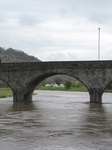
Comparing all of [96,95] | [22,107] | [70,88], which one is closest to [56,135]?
[22,107]

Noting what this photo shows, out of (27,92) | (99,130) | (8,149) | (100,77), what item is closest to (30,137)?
(8,149)

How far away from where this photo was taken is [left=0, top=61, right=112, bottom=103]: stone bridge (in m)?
34.8

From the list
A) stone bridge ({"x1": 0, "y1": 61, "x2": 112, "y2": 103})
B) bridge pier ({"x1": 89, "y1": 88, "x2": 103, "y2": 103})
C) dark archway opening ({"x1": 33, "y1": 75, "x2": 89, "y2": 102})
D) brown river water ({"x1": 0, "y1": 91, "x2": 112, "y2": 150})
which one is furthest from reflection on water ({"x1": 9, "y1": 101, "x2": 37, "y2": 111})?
dark archway opening ({"x1": 33, "y1": 75, "x2": 89, "y2": 102})

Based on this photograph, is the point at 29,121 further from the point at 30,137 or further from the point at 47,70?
the point at 47,70

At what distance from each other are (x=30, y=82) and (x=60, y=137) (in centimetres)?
2343

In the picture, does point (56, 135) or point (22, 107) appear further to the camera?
point (22, 107)

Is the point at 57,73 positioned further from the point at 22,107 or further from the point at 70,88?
the point at 70,88

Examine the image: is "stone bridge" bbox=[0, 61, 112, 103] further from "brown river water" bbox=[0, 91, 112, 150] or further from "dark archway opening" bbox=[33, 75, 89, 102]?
"brown river water" bbox=[0, 91, 112, 150]

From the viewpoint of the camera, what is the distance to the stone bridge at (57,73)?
34.8 metres

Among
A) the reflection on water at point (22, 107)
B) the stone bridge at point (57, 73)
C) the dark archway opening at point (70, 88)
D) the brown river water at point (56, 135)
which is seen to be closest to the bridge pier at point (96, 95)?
the stone bridge at point (57, 73)

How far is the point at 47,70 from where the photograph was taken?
3653 cm

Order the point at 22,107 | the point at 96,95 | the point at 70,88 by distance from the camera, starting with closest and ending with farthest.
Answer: the point at 22,107
the point at 96,95
the point at 70,88

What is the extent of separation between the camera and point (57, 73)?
122 feet

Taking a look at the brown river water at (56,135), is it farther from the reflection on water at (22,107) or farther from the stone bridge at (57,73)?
the stone bridge at (57,73)
